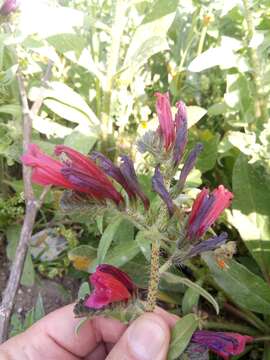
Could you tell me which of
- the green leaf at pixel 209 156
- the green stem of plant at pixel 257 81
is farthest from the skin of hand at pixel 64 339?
the green stem of plant at pixel 257 81

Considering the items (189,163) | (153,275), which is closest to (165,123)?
(189,163)

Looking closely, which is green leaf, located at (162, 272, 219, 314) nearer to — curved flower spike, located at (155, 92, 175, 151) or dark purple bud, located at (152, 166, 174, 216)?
dark purple bud, located at (152, 166, 174, 216)

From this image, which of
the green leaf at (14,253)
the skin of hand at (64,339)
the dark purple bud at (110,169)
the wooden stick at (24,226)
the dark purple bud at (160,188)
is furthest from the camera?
the green leaf at (14,253)

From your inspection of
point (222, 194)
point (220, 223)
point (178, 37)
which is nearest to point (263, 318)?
point (220, 223)

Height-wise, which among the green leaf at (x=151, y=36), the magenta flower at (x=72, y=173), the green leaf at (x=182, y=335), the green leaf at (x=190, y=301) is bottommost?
the green leaf at (x=190, y=301)

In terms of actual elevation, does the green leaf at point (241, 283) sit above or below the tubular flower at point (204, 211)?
below

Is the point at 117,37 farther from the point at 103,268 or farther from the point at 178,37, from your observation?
the point at 103,268

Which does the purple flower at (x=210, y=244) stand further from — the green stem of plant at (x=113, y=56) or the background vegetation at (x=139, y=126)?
the green stem of plant at (x=113, y=56)
